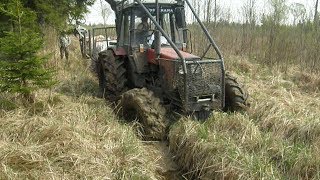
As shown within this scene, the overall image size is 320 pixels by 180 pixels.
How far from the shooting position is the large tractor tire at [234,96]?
5.66 m

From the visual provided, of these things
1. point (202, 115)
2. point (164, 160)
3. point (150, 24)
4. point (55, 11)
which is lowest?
point (164, 160)

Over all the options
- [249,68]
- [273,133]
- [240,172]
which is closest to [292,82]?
[249,68]

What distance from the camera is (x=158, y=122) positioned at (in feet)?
17.0

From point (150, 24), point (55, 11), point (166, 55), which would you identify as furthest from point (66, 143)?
point (55, 11)

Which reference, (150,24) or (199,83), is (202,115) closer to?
(199,83)

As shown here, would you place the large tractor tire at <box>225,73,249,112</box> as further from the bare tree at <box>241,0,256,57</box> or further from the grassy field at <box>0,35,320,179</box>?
the bare tree at <box>241,0,256,57</box>

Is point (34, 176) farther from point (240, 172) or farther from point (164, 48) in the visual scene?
point (164, 48)

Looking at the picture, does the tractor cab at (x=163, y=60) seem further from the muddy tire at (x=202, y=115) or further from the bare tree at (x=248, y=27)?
the bare tree at (x=248, y=27)

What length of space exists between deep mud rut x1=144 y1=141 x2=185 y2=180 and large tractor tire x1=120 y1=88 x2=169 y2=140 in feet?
0.41

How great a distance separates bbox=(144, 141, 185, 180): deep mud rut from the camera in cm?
447

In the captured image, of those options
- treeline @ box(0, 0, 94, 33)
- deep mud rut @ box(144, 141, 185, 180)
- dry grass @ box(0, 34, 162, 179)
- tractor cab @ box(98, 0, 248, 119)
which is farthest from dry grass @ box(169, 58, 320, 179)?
treeline @ box(0, 0, 94, 33)

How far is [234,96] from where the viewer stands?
5.66 metres

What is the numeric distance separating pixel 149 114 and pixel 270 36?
7640 mm

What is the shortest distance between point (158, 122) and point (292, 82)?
5.36m
